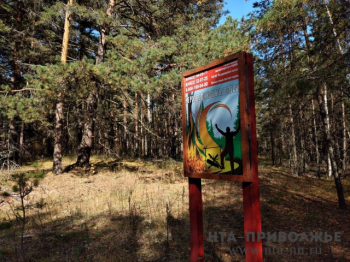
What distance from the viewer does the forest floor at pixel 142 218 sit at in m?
3.98

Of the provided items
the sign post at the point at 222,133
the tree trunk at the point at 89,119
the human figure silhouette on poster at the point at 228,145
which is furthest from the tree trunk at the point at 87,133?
the human figure silhouette on poster at the point at 228,145

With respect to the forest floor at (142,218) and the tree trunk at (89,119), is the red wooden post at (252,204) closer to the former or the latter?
the forest floor at (142,218)

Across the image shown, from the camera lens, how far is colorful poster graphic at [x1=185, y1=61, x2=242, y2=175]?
8.24ft

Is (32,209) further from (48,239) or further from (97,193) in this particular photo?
(48,239)

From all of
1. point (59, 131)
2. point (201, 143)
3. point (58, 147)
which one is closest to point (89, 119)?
point (59, 131)

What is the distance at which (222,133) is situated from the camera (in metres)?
2.64

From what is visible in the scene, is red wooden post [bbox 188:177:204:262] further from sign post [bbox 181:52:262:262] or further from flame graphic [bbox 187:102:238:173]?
flame graphic [bbox 187:102:238:173]

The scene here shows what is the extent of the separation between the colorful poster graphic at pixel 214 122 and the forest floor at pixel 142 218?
1.67 metres

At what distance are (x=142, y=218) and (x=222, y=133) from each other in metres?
3.73

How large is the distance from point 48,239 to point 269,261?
13.5 ft

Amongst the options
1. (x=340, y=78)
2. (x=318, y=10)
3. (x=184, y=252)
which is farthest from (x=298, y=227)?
(x=318, y=10)

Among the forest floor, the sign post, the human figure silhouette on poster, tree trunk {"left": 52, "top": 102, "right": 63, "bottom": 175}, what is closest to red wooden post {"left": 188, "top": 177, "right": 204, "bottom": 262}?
the sign post

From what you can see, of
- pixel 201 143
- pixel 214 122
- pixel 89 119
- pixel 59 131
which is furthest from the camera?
pixel 89 119

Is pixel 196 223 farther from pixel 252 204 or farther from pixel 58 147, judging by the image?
pixel 58 147
